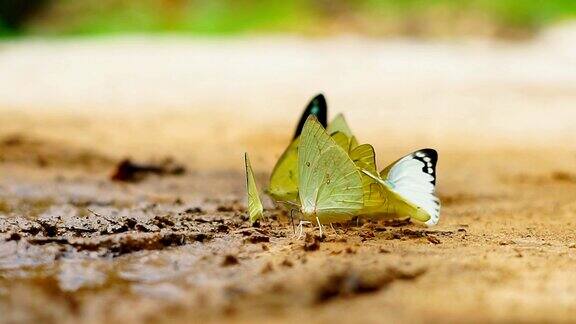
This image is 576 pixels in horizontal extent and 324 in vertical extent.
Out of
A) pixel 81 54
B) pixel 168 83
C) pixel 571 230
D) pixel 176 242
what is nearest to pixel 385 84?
pixel 168 83

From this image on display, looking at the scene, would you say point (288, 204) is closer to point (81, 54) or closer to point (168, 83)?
point (168, 83)

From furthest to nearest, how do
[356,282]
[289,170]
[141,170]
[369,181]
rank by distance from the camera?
[141,170]
[289,170]
[369,181]
[356,282]

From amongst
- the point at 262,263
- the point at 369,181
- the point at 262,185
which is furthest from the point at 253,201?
the point at 262,185

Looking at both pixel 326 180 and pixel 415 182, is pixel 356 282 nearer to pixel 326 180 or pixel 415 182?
pixel 326 180

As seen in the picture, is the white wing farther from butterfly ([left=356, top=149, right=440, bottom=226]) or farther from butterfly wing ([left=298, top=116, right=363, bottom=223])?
butterfly wing ([left=298, top=116, right=363, bottom=223])

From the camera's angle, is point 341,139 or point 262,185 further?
point 262,185

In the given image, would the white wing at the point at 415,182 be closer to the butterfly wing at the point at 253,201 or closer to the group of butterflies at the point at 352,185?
the group of butterflies at the point at 352,185

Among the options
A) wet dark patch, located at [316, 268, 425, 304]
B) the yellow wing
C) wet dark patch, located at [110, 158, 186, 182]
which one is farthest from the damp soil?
wet dark patch, located at [110, 158, 186, 182]
